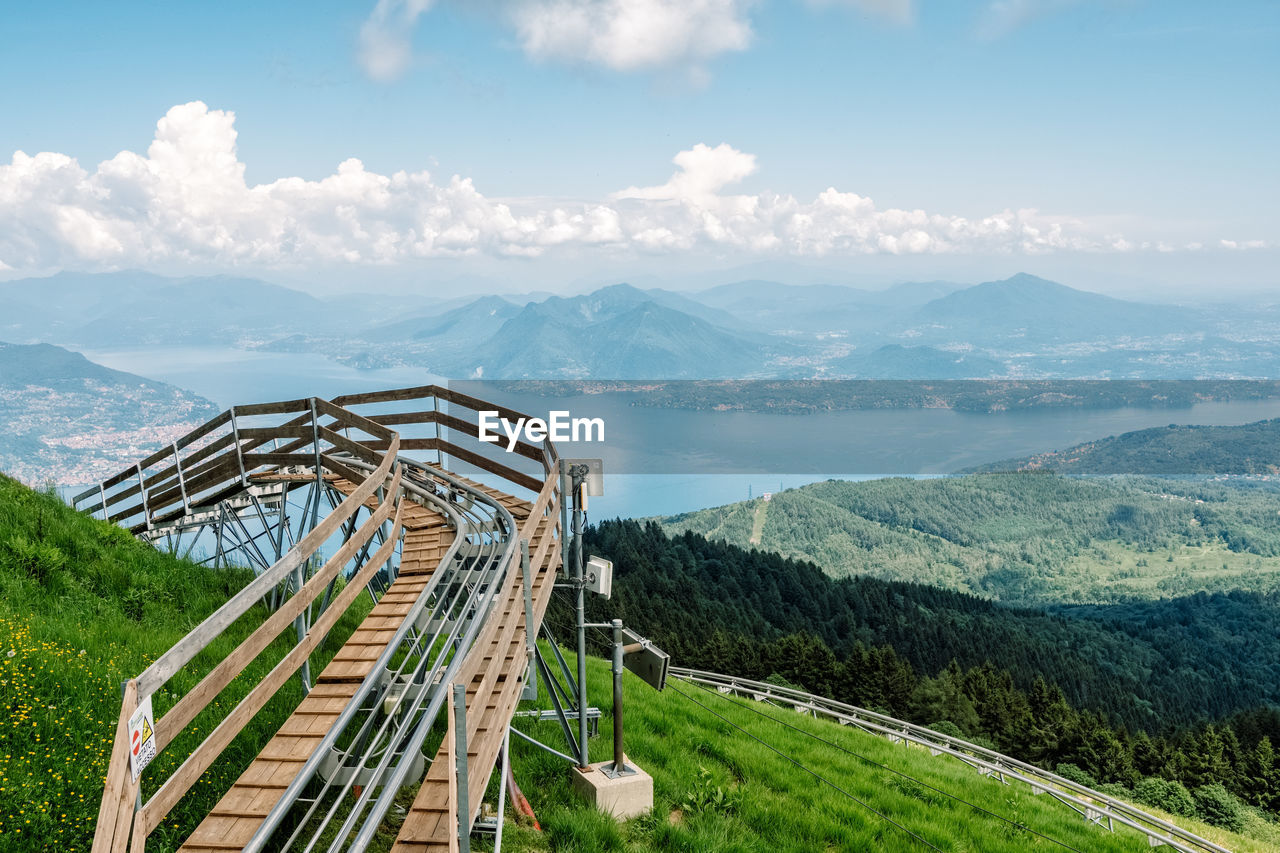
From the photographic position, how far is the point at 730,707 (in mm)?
16922

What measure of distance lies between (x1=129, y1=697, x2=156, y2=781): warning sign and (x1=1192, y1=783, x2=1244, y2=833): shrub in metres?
65.2

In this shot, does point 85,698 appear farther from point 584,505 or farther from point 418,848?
point 584,505

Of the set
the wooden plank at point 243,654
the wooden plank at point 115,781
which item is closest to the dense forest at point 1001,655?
the wooden plank at point 243,654

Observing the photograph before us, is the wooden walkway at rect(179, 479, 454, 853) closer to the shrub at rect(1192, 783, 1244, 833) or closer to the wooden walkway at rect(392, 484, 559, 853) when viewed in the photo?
the wooden walkway at rect(392, 484, 559, 853)

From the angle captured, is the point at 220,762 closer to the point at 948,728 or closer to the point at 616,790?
the point at 616,790

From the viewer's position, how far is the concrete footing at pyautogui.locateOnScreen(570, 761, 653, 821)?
29.3ft

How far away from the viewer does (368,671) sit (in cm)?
647

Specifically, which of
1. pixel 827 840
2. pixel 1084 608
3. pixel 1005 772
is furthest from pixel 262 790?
pixel 1084 608

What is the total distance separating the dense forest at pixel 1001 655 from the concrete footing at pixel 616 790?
53.6 meters

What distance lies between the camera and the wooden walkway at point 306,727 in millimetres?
A: 4828

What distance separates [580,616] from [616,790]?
187 cm

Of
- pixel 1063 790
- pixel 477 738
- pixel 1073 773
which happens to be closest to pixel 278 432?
pixel 477 738

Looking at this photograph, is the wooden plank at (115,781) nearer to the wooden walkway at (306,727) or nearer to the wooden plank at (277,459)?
the wooden walkway at (306,727)

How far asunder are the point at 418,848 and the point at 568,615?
60.5 meters
